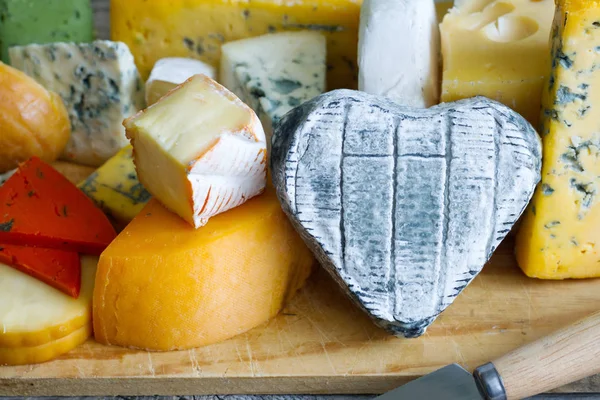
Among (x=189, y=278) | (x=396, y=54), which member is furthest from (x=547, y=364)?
(x=396, y=54)

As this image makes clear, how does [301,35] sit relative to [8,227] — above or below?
above

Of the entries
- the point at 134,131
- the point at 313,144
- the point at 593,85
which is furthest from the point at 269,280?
the point at 593,85

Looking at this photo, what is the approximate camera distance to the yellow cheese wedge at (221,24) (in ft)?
6.43

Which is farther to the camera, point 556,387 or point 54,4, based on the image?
point 54,4

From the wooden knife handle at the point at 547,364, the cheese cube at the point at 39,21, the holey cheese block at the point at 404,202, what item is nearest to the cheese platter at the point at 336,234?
the holey cheese block at the point at 404,202

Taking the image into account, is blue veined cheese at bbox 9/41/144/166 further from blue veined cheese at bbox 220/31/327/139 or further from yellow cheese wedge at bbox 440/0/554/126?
yellow cheese wedge at bbox 440/0/554/126

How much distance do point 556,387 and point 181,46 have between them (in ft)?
4.21

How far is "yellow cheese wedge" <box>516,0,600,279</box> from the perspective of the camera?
1.43 metres

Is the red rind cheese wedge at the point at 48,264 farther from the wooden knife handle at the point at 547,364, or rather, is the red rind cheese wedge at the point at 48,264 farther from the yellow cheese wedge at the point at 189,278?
the wooden knife handle at the point at 547,364

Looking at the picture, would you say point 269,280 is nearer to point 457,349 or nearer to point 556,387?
point 457,349

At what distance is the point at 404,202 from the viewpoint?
1375mm

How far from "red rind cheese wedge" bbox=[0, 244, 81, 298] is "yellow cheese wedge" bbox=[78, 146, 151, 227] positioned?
0.80 ft

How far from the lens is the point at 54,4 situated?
2.15 meters

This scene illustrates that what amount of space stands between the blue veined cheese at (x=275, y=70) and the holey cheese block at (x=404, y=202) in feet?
1.35
